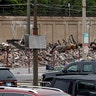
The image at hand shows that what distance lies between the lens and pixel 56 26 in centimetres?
6738

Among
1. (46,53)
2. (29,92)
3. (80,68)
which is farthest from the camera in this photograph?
(46,53)

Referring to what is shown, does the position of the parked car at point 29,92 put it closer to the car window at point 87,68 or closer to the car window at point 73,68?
the car window at point 87,68

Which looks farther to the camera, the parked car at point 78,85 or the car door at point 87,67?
the car door at point 87,67

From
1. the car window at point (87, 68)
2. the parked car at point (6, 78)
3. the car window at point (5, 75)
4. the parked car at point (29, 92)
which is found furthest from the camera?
the car window at point (87, 68)

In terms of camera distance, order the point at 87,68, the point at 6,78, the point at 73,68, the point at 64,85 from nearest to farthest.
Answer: the point at 64,85, the point at 6,78, the point at 87,68, the point at 73,68

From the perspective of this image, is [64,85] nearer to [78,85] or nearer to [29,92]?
[78,85]

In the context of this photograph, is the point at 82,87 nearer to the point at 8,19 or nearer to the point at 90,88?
the point at 90,88

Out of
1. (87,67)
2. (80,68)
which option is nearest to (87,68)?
(87,67)

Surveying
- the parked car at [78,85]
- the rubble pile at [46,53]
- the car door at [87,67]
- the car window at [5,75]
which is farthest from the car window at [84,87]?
the rubble pile at [46,53]

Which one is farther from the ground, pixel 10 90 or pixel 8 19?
pixel 8 19

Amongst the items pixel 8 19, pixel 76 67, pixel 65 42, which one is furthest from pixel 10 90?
pixel 65 42

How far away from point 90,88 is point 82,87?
0.21 meters

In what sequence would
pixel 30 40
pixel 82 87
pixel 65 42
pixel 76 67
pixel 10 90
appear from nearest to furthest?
pixel 10 90
pixel 82 87
pixel 30 40
pixel 76 67
pixel 65 42

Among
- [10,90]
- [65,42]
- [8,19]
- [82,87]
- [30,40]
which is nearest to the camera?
[10,90]
